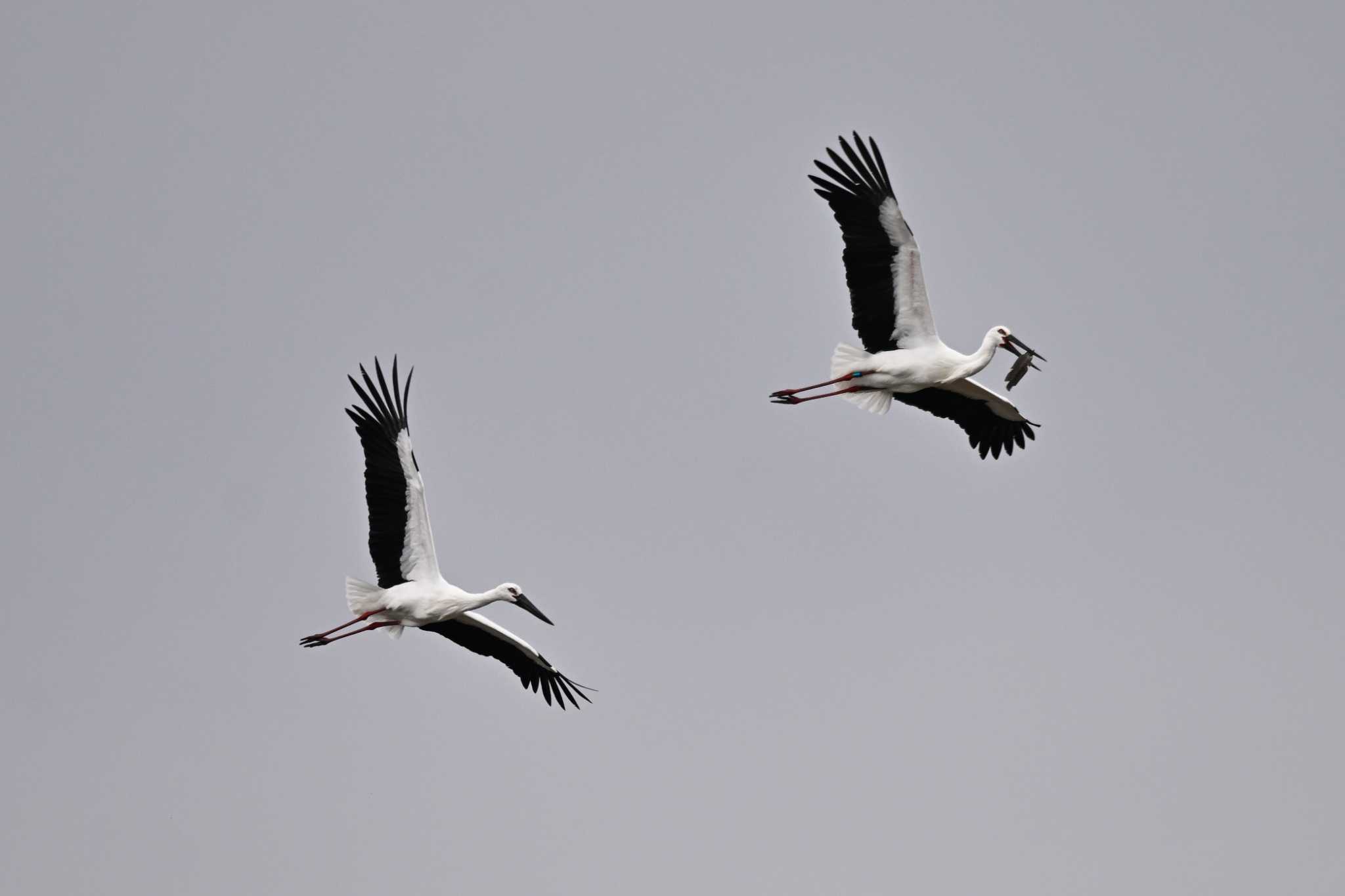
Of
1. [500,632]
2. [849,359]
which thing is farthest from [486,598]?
[849,359]

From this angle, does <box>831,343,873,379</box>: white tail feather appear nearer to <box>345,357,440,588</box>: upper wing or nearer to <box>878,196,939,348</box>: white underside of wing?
<box>878,196,939,348</box>: white underside of wing

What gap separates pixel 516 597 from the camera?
1086 inches

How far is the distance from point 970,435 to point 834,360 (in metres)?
3.03

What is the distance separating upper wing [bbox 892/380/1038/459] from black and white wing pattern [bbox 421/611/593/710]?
5.22m

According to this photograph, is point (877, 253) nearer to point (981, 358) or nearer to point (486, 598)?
point (981, 358)

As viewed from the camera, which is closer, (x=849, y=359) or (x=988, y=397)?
(x=849, y=359)

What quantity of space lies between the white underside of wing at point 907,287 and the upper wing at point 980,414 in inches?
57.3

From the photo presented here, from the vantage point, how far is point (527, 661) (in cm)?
2834

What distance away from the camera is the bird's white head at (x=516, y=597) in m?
27.2

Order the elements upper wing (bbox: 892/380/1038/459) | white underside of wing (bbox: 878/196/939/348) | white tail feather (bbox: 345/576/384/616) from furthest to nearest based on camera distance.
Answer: upper wing (bbox: 892/380/1038/459) < white tail feather (bbox: 345/576/384/616) < white underside of wing (bbox: 878/196/939/348)

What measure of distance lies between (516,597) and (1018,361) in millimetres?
6407

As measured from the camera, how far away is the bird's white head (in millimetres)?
27219

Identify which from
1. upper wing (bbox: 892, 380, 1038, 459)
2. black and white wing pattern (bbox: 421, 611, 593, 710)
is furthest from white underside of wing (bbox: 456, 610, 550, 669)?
upper wing (bbox: 892, 380, 1038, 459)

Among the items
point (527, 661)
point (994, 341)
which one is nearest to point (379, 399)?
point (527, 661)
